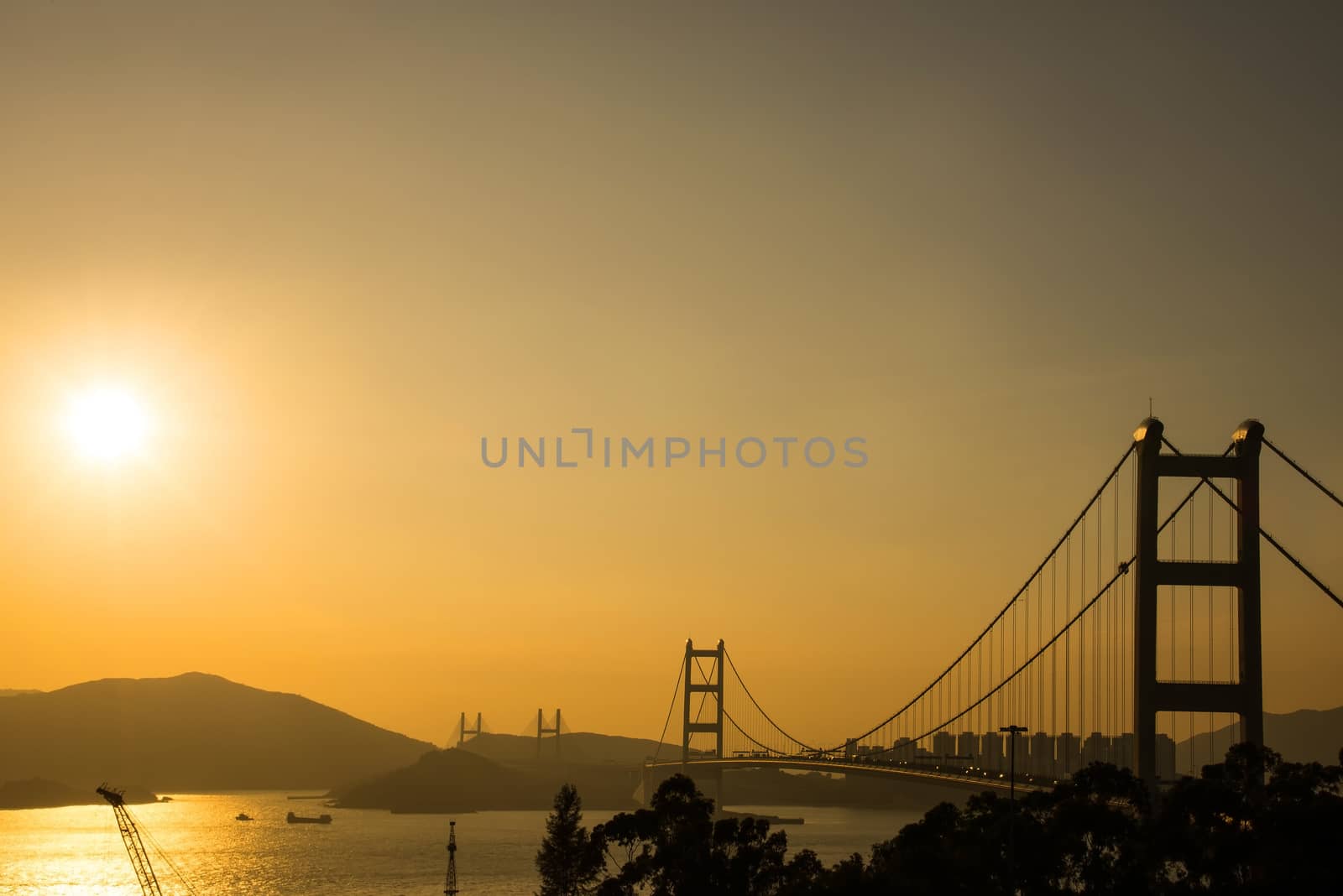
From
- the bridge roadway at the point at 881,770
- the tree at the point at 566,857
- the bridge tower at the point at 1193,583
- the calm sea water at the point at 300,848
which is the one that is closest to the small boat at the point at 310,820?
the calm sea water at the point at 300,848

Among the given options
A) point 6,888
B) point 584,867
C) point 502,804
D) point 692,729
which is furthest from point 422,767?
point 584,867

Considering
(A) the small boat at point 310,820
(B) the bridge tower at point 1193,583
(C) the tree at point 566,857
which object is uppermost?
(B) the bridge tower at point 1193,583

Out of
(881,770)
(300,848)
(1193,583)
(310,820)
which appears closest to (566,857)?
(881,770)

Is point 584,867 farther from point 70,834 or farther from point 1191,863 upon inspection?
point 70,834

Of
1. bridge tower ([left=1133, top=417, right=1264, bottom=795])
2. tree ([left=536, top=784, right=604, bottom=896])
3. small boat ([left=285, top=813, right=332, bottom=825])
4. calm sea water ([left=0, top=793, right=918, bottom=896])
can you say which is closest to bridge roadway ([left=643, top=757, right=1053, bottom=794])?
bridge tower ([left=1133, top=417, right=1264, bottom=795])

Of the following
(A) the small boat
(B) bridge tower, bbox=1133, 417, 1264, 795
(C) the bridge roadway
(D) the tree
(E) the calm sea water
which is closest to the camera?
(B) bridge tower, bbox=1133, 417, 1264, 795

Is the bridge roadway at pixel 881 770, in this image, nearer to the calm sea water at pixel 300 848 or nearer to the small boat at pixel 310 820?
the calm sea water at pixel 300 848

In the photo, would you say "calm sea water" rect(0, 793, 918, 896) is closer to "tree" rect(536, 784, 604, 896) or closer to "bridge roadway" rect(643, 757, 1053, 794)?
"bridge roadway" rect(643, 757, 1053, 794)
